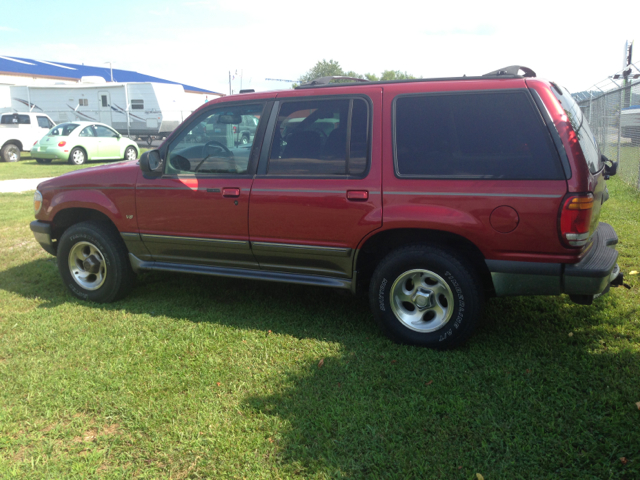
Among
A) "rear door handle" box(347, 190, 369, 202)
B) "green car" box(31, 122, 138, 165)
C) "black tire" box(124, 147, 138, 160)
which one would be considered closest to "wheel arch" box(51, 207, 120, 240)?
"rear door handle" box(347, 190, 369, 202)

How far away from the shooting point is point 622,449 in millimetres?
2713

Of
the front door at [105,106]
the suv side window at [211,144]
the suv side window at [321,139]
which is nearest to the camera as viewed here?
the suv side window at [321,139]

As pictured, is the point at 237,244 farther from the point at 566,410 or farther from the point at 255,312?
the point at 566,410

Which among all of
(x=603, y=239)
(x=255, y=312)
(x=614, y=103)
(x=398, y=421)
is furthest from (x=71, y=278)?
(x=614, y=103)

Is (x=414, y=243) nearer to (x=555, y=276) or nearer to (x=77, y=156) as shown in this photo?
(x=555, y=276)

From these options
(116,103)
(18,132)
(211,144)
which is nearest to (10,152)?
(18,132)

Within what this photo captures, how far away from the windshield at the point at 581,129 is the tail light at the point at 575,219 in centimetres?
30

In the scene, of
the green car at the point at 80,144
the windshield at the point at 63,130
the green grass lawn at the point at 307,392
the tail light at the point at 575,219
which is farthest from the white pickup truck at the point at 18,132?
the tail light at the point at 575,219

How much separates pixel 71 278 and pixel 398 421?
367 centimetres

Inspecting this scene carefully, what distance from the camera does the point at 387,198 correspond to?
12.6 feet

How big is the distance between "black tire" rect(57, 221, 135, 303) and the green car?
14.9 m

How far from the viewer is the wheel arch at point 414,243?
3838mm

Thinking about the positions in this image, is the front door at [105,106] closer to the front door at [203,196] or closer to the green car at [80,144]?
the green car at [80,144]

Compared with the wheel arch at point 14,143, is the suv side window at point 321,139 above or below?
below
